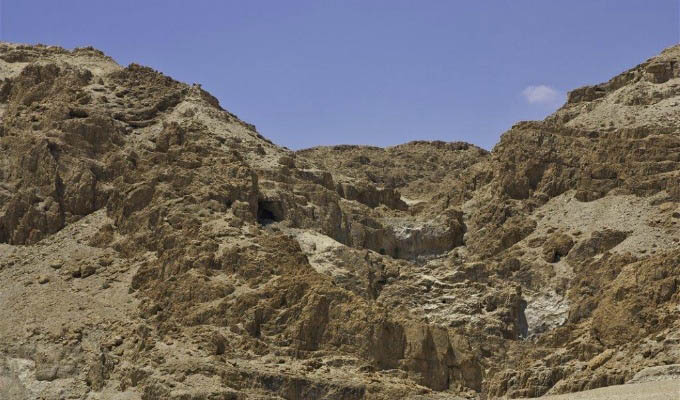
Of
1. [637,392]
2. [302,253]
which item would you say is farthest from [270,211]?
[637,392]

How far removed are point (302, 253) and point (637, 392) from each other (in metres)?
26.4

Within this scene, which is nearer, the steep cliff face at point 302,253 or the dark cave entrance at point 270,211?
the steep cliff face at point 302,253

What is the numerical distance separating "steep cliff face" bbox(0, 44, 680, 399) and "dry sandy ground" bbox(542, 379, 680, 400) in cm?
234

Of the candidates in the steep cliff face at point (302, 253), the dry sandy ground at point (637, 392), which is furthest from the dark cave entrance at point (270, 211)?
the dry sandy ground at point (637, 392)

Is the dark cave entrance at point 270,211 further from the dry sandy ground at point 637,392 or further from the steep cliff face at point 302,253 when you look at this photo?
the dry sandy ground at point 637,392

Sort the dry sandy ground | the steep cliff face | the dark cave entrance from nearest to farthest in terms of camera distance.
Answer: the dry sandy ground
the steep cliff face
the dark cave entrance

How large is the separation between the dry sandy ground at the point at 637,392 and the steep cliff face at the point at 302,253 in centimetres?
234

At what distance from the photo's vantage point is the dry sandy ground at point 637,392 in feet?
253

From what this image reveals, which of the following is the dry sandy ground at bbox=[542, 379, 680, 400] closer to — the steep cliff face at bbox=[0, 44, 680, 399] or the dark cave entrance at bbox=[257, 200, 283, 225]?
the steep cliff face at bbox=[0, 44, 680, 399]

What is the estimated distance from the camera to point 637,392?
79000 millimetres

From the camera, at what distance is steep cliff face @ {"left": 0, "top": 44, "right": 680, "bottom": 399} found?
296 ft

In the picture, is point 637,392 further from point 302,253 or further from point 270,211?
point 270,211

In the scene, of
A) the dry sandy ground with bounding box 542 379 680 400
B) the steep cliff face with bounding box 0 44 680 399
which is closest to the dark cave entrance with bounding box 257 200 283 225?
the steep cliff face with bounding box 0 44 680 399

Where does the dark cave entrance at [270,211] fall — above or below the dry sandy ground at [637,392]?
above
